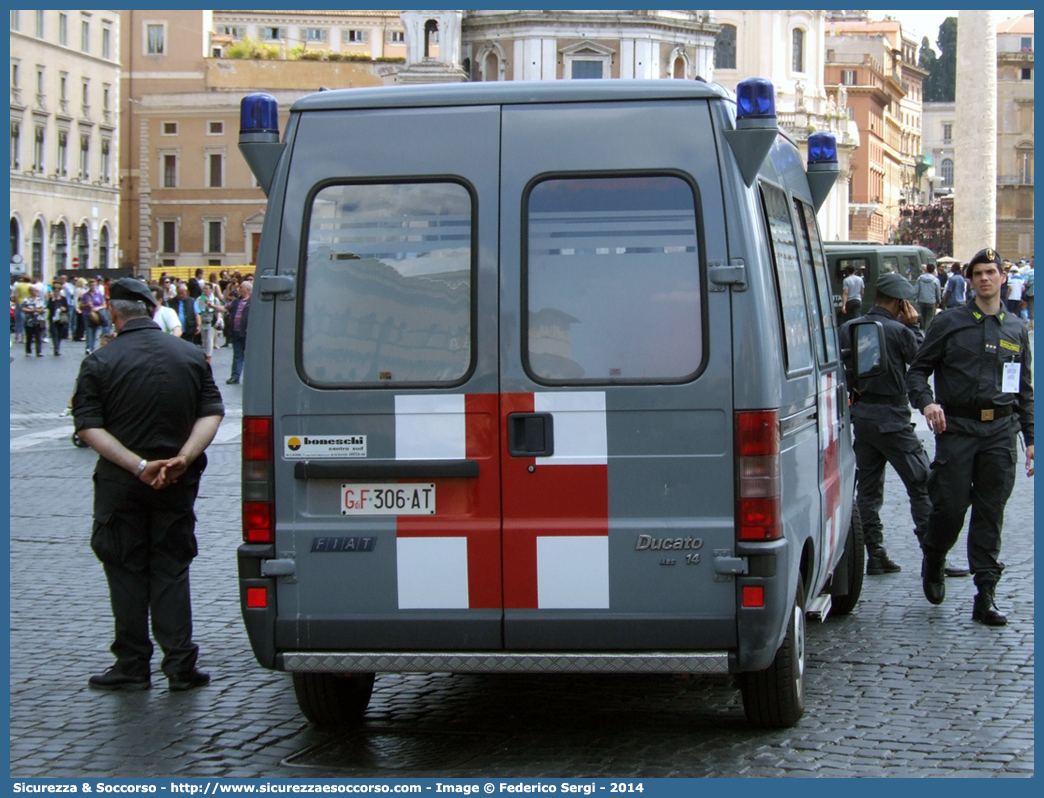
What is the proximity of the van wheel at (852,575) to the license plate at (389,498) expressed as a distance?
3.20 meters

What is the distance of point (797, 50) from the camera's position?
112 meters

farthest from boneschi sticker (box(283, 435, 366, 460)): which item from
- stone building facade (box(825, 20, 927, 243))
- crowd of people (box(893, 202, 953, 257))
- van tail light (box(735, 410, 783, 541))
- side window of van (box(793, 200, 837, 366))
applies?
stone building facade (box(825, 20, 927, 243))

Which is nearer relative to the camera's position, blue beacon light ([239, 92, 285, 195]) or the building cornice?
blue beacon light ([239, 92, 285, 195])

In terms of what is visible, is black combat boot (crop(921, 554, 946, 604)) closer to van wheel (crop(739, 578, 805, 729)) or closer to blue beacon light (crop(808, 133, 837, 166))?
blue beacon light (crop(808, 133, 837, 166))

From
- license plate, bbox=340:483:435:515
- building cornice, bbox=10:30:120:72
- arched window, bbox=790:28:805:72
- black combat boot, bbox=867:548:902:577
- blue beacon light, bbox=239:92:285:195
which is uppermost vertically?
arched window, bbox=790:28:805:72

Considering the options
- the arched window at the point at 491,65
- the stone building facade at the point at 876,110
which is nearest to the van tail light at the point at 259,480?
the arched window at the point at 491,65

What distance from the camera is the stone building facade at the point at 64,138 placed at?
247 feet

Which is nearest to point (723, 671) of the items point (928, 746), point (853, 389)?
point (928, 746)

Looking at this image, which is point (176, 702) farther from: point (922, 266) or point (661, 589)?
point (922, 266)

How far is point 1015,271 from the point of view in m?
49.3

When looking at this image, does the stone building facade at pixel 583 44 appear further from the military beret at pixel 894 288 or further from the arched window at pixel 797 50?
the military beret at pixel 894 288

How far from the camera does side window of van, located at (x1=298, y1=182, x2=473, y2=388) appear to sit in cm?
532

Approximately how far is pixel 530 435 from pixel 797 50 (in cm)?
11111

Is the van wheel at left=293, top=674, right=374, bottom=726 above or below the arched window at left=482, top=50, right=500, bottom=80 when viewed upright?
below
